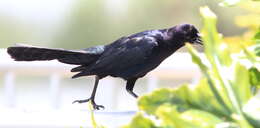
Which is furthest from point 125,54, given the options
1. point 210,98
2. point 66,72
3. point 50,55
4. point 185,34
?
point 66,72

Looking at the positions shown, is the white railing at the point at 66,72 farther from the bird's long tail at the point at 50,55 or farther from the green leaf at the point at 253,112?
the green leaf at the point at 253,112

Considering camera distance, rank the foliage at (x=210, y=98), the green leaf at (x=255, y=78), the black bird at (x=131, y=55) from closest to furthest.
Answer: the foliage at (x=210, y=98) → the green leaf at (x=255, y=78) → the black bird at (x=131, y=55)

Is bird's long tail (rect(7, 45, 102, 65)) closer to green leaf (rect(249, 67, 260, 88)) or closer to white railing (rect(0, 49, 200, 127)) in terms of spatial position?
green leaf (rect(249, 67, 260, 88))

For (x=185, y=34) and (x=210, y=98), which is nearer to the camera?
(x=210, y=98)

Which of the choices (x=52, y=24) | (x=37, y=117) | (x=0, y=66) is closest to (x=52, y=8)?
(x=52, y=24)

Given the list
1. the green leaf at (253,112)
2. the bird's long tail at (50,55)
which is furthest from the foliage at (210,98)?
the bird's long tail at (50,55)

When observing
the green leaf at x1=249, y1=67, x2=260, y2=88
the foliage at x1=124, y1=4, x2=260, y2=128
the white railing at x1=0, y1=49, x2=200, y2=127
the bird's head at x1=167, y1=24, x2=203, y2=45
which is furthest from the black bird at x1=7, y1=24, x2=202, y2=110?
the white railing at x1=0, y1=49, x2=200, y2=127

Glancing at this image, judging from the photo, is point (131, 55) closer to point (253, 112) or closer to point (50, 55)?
point (50, 55)

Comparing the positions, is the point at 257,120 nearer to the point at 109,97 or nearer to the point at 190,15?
→ the point at 109,97
